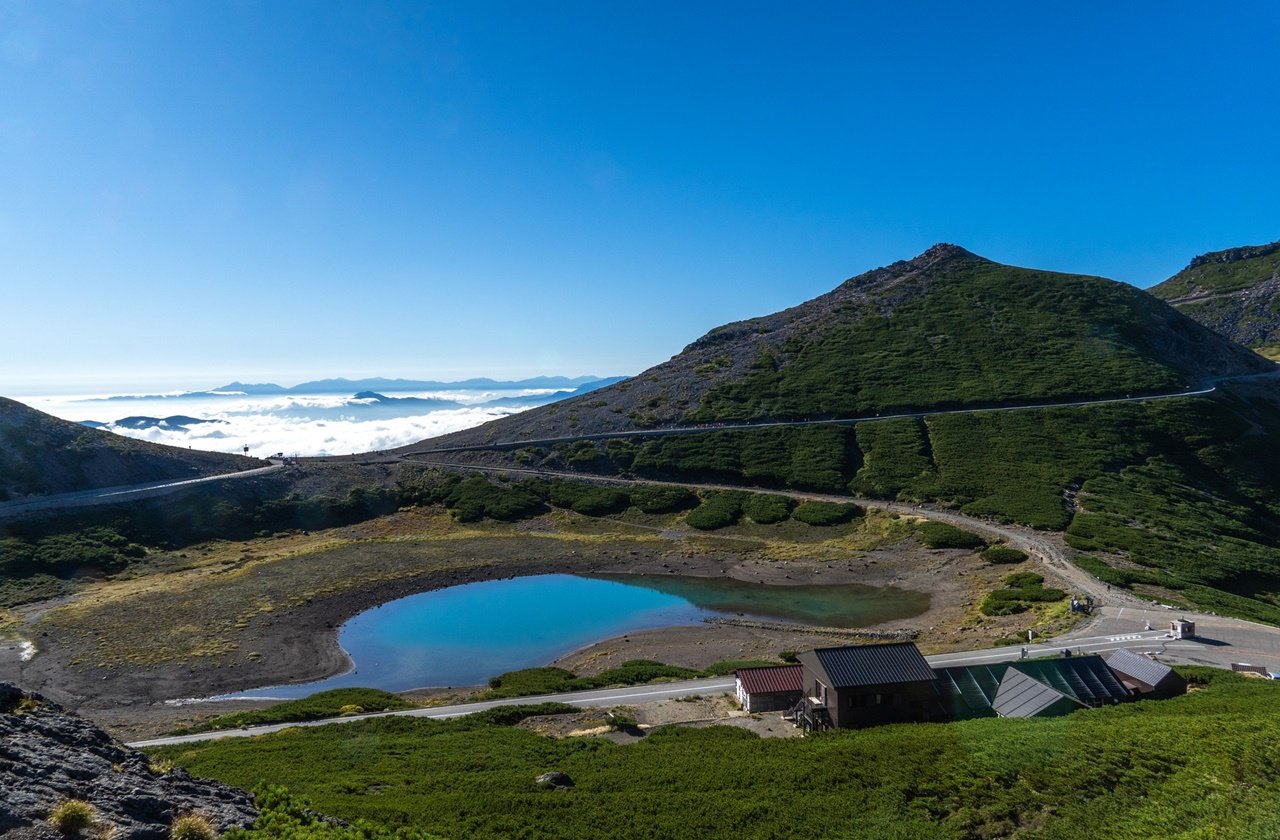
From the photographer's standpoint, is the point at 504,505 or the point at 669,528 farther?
the point at 504,505

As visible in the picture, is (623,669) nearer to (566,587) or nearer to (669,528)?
(566,587)

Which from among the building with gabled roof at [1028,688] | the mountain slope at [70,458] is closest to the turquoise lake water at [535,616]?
the building with gabled roof at [1028,688]

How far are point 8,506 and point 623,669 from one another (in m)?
74.4

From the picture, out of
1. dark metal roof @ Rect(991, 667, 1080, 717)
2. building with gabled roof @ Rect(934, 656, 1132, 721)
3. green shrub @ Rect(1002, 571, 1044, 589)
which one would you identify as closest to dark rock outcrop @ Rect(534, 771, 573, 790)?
building with gabled roof @ Rect(934, 656, 1132, 721)

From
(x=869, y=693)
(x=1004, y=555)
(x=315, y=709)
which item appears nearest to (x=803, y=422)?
(x=1004, y=555)

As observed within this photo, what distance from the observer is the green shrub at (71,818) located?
31.6 feet

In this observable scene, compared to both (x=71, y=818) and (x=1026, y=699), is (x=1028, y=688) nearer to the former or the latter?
(x=1026, y=699)

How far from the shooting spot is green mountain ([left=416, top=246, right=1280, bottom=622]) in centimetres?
6600

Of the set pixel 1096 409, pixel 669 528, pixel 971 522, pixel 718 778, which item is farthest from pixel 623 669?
pixel 1096 409

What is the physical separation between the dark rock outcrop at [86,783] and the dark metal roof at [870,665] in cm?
2135

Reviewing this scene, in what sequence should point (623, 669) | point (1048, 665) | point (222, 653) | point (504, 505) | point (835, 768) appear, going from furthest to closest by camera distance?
point (504, 505), point (222, 653), point (623, 669), point (1048, 665), point (835, 768)

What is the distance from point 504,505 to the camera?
3452 inches

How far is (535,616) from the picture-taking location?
56188 millimetres

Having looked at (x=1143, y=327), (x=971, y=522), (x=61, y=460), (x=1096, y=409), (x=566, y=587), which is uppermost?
(x=1143, y=327)
